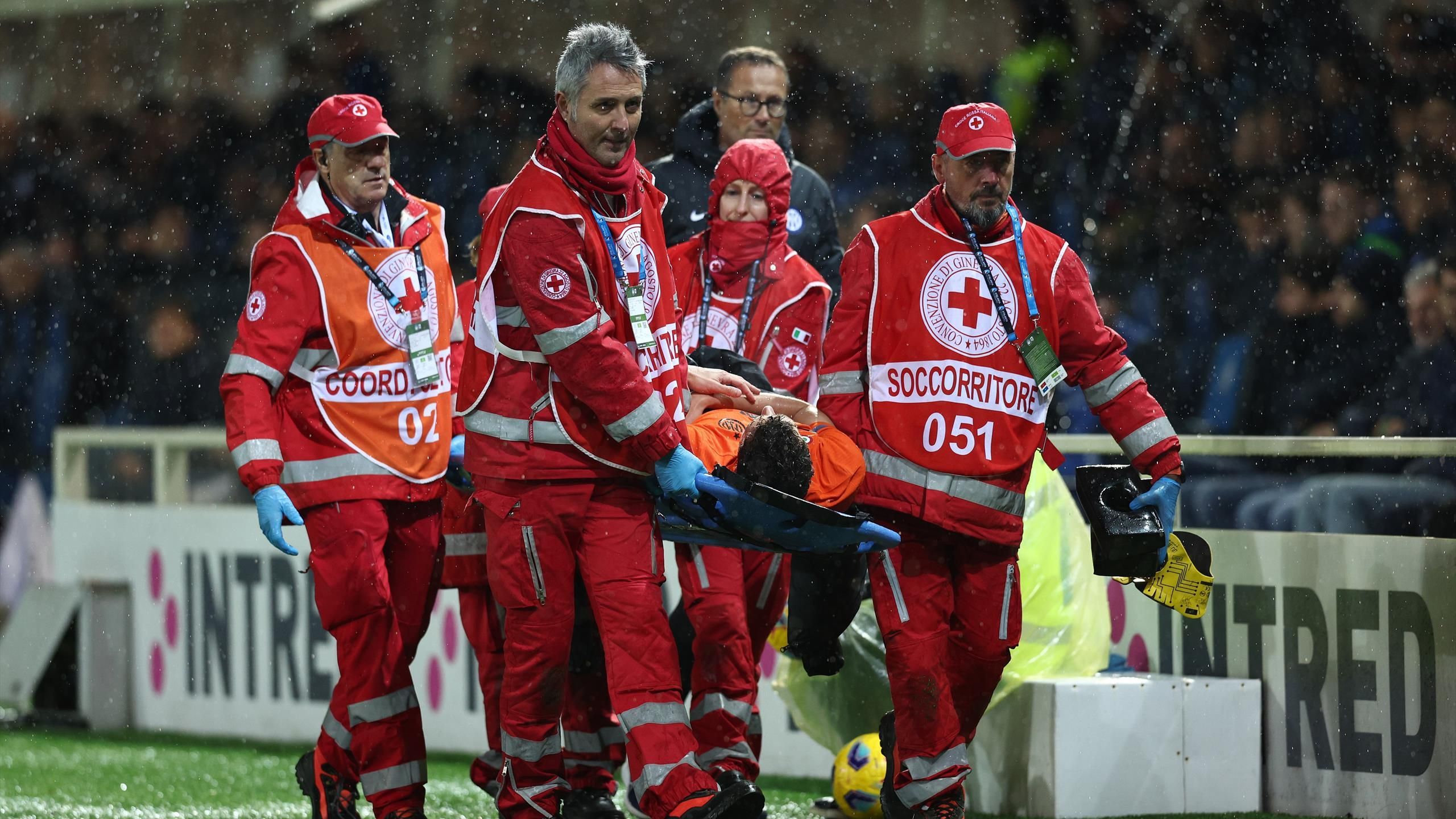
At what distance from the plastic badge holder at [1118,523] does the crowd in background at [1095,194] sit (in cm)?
174

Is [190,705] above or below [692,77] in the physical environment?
below

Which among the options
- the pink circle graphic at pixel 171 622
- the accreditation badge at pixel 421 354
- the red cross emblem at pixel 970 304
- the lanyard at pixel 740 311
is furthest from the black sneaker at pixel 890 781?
the pink circle graphic at pixel 171 622

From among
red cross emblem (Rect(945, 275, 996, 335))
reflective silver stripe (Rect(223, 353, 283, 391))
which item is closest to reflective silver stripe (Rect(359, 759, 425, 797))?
reflective silver stripe (Rect(223, 353, 283, 391))

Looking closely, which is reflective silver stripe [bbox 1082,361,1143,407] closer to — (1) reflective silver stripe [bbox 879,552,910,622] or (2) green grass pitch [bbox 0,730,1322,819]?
(1) reflective silver stripe [bbox 879,552,910,622]

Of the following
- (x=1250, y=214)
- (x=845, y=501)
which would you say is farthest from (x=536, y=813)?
(x=1250, y=214)

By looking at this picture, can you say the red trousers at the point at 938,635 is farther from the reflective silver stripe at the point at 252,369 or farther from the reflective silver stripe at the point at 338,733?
the reflective silver stripe at the point at 252,369

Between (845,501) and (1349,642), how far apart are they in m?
2.01

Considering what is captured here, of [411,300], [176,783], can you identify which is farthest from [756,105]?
[176,783]

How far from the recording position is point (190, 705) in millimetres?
8859

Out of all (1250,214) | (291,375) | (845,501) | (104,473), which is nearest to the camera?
(845,501)

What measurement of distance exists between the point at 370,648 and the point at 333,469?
0.52m

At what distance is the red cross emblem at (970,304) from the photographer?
498 centimetres

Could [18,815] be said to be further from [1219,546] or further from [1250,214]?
[1250,214]

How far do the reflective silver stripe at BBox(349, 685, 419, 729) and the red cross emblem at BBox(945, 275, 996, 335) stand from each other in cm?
186
